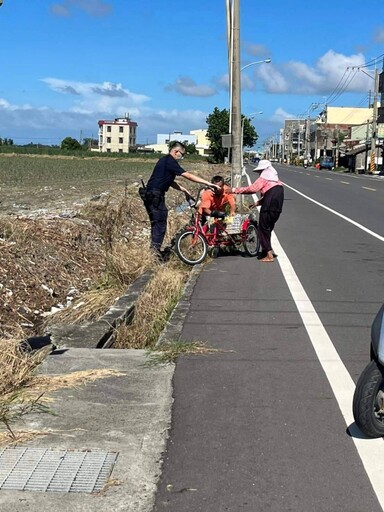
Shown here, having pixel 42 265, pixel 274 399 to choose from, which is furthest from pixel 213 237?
pixel 274 399

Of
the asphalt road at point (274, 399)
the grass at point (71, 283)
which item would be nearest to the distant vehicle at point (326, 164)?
the grass at point (71, 283)

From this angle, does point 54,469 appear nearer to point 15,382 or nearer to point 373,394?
point 15,382

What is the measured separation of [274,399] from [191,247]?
6589mm

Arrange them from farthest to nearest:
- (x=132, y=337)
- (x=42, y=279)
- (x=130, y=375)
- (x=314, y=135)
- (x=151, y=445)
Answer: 1. (x=314, y=135)
2. (x=42, y=279)
3. (x=132, y=337)
4. (x=130, y=375)
5. (x=151, y=445)

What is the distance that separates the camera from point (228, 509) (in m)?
3.57

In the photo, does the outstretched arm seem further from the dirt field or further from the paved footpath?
the paved footpath

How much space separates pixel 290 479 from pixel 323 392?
149cm

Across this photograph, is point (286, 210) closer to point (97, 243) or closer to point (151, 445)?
point (97, 243)

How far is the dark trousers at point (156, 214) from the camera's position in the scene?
1095cm

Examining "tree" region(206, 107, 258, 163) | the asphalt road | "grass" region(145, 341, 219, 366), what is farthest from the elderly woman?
"tree" region(206, 107, 258, 163)

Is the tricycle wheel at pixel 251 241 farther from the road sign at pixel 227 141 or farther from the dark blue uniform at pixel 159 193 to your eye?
the road sign at pixel 227 141

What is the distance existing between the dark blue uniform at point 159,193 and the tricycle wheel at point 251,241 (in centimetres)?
184

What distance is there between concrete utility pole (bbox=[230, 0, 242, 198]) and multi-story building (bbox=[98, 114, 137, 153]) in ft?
551

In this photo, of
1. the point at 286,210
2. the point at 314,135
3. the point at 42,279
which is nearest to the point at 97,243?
the point at 42,279
